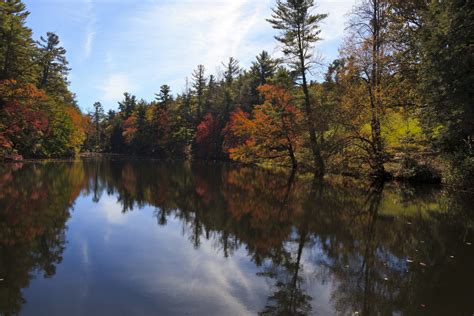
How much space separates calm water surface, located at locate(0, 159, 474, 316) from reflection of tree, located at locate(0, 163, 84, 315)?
→ 3 centimetres

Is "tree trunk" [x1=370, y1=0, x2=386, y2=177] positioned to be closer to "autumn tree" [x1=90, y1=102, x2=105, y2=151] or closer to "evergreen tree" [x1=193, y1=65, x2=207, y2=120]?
"evergreen tree" [x1=193, y1=65, x2=207, y2=120]

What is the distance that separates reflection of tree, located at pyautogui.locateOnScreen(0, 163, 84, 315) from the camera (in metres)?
5.21

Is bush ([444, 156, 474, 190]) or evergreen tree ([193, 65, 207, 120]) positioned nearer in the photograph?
bush ([444, 156, 474, 190])

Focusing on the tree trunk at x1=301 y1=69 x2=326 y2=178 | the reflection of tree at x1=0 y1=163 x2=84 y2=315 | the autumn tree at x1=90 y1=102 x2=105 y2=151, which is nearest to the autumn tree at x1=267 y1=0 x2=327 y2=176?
the tree trunk at x1=301 y1=69 x2=326 y2=178

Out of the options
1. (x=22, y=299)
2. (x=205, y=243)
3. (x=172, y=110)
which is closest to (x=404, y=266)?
(x=205, y=243)

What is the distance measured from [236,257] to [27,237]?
4614mm

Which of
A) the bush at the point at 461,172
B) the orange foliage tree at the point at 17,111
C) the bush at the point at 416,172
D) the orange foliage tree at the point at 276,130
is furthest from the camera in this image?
the orange foliage tree at the point at 17,111

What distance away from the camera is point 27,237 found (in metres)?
7.68

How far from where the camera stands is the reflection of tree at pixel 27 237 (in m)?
5.21

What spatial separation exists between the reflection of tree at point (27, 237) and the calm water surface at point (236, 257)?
3cm

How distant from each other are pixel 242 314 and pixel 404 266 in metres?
3.35

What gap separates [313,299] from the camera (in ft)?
16.3

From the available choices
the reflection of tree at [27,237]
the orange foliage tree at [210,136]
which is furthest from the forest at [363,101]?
the reflection of tree at [27,237]

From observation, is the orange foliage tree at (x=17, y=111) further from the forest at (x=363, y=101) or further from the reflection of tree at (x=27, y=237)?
the reflection of tree at (x=27, y=237)
